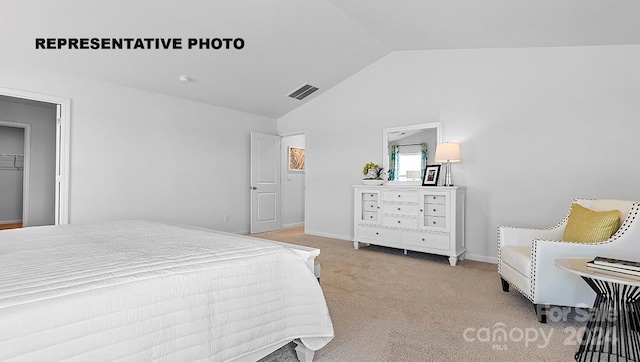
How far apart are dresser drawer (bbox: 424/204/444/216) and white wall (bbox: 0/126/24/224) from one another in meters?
8.17

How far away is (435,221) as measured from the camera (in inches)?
156

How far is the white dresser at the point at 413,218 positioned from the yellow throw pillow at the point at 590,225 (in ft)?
4.39

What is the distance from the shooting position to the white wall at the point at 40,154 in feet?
17.9

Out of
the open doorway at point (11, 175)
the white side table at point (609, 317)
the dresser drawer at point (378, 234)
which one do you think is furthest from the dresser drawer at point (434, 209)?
the open doorway at point (11, 175)

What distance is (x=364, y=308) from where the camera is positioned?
2465mm

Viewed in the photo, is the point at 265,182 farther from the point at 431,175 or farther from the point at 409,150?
the point at 431,175

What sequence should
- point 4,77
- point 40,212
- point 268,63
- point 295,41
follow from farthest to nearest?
point 40,212 → point 268,63 → point 295,41 → point 4,77

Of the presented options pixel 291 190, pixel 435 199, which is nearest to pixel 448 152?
pixel 435 199

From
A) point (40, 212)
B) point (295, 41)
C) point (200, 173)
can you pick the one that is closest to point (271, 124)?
point (200, 173)

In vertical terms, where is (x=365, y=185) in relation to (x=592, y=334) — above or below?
above

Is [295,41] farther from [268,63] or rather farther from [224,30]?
[224,30]

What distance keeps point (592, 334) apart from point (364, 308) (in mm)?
1358

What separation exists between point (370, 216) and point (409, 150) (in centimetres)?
109

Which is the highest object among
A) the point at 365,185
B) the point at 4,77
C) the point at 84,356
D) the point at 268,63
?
the point at 268,63
